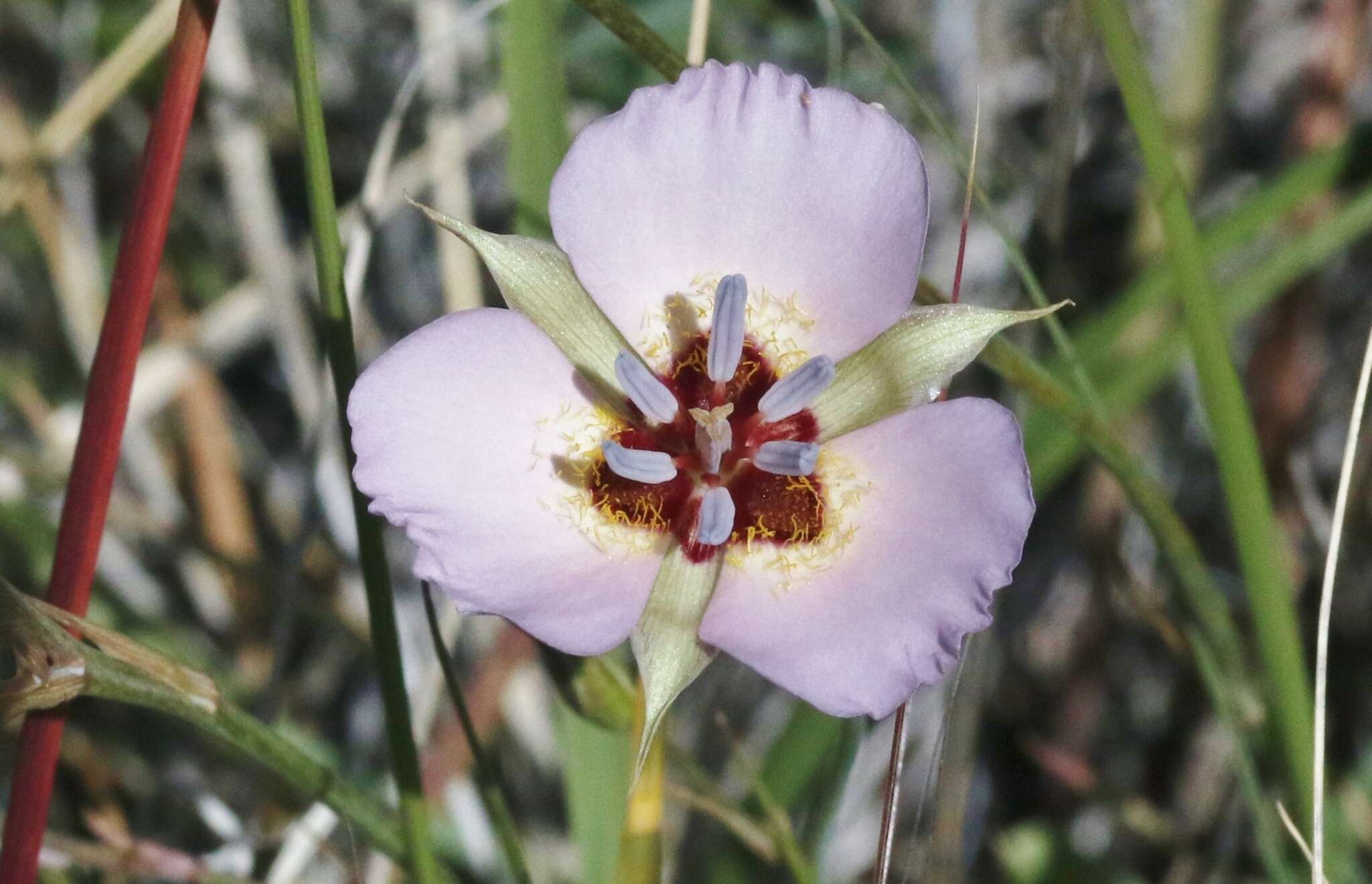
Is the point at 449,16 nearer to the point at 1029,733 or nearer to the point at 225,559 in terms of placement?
the point at 225,559

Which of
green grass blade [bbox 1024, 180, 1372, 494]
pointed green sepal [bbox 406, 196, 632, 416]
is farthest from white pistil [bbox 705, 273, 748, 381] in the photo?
green grass blade [bbox 1024, 180, 1372, 494]

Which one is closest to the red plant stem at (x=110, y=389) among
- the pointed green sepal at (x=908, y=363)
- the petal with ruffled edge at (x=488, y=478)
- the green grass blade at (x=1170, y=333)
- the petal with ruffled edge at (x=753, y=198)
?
the petal with ruffled edge at (x=488, y=478)

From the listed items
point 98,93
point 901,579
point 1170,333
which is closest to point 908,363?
point 901,579

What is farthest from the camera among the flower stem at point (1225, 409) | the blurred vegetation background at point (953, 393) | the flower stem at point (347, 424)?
the blurred vegetation background at point (953, 393)

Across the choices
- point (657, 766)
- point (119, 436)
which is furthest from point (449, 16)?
point (657, 766)

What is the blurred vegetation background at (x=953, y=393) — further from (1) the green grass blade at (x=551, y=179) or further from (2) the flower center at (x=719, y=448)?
(2) the flower center at (x=719, y=448)

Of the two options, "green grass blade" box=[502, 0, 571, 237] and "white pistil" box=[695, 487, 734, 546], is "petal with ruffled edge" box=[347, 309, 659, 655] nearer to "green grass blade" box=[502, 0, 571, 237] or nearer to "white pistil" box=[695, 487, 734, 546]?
"white pistil" box=[695, 487, 734, 546]

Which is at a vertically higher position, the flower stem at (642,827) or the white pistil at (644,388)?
the white pistil at (644,388)

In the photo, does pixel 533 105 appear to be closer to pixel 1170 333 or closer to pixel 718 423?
pixel 718 423
